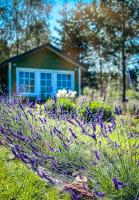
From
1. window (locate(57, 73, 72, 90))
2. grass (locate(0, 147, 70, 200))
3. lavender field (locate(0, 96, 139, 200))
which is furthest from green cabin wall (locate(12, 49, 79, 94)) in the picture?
grass (locate(0, 147, 70, 200))

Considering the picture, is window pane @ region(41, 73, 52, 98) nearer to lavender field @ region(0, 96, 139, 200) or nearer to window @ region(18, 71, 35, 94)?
window @ region(18, 71, 35, 94)

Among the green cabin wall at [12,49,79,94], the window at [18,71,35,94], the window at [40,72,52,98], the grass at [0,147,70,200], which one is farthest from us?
the window at [40,72,52,98]

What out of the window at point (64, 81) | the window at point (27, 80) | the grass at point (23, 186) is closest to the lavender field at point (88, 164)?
the grass at point (23, 186)

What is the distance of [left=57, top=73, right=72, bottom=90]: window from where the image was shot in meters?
20.4

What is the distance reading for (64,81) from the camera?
67.8 ft

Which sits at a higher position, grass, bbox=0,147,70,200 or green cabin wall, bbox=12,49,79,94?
green cabin wall, bbox=12,49,79,94

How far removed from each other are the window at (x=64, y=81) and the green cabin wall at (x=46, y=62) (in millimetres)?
369

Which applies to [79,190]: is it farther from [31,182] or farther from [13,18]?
[13,18]

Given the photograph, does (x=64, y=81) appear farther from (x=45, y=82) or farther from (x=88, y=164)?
(x=88, y=164)

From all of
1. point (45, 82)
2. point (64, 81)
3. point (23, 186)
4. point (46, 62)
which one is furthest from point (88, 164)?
point (64, 81)

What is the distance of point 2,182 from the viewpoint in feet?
12.1

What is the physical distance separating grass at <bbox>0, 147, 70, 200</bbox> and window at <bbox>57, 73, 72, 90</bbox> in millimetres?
16245

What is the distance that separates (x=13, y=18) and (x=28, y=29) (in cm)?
249

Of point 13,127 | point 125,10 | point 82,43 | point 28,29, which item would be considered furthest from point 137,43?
point 13,127
